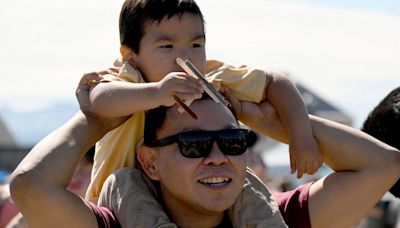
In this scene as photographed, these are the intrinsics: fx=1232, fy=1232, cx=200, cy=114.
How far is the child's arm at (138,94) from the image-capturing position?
436 centimetres

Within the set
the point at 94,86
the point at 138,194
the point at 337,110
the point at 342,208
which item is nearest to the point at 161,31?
the point at 94,86

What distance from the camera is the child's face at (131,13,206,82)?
4645 mm

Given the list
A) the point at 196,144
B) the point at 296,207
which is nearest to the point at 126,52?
the point at 196,144

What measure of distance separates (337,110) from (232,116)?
42.8 ft

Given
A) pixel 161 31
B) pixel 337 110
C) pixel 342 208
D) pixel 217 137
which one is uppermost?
pixel 161 31

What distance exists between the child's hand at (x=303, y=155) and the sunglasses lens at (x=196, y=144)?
453 millimetres

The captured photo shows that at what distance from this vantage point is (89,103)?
4.76m

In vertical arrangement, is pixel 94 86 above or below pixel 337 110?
above

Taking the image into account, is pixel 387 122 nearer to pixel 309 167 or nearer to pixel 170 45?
pixel 309 167

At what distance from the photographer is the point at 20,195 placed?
457 cm

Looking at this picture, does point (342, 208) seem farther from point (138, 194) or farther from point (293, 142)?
point (138, 194)

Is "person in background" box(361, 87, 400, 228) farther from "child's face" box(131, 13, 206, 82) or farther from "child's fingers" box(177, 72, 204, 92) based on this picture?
"child's fingers" box(177, 72, 204, 92)

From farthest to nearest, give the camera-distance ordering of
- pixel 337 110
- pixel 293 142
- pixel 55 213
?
pixel 337 110, pixel 293 142, pixel 55 213

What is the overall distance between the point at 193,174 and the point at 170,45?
0.50 meters
